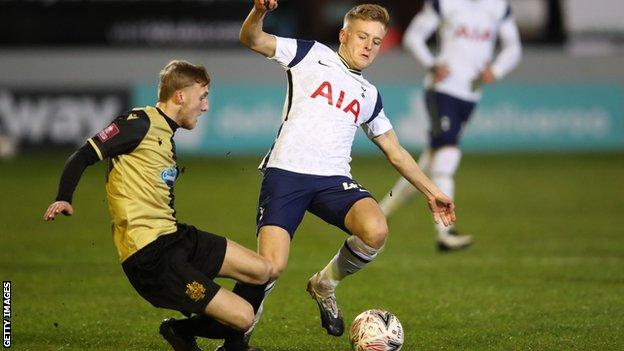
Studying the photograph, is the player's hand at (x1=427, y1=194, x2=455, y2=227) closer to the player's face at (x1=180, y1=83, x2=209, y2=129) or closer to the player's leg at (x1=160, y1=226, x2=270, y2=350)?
the player's leg at (x1=160, y1=226, x2=270, y2=350)

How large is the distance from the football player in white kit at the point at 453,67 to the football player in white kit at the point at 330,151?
4.25 metres

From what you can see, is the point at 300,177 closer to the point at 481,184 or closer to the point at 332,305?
the point at 332,305

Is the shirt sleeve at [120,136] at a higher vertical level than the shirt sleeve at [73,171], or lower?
higher

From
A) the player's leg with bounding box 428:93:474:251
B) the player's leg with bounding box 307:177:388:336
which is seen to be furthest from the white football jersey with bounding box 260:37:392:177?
the player's leg with bounding box 428:93:474:251

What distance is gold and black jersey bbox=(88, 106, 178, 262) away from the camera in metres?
6.05

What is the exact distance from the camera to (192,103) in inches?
251

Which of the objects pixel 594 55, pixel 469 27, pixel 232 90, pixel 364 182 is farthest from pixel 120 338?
pixel 594 55

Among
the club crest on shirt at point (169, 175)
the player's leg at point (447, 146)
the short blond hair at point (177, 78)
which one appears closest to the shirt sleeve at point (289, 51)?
the short blond hair at point (177, 78)

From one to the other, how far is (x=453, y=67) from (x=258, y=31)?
544cm

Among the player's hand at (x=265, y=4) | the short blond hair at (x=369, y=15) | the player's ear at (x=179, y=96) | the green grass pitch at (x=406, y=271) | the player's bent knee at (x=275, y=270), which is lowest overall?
the green grass pitch at (x=406, y=271)

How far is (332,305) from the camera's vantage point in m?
7.19

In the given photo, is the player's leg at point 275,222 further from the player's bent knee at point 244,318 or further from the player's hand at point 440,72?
the player's hand at point 440,72

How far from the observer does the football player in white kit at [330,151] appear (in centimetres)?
691

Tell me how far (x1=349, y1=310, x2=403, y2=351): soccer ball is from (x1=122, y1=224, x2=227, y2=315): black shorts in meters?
0.90
